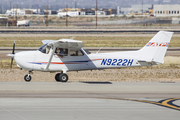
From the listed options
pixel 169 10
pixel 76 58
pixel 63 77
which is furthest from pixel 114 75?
pixel 169 10

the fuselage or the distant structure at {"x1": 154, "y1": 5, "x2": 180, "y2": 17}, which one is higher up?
the distant structure at {"x1": 154, "y1": 5, "x2": 180, "y2": 17}

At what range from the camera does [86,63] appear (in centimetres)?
1648

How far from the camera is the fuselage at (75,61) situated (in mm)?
15922

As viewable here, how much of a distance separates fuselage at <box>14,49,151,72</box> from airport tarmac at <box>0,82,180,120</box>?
1.16 metres

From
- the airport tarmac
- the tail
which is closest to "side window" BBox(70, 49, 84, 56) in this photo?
the airport tarmac

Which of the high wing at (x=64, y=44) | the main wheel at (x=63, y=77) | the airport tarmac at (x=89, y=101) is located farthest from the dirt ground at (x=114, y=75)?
the airport tarmac at (x=89, y=101)

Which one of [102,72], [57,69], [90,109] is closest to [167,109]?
[90,109]

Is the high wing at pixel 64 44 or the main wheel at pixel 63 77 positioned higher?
the high wing at pixel 64 44

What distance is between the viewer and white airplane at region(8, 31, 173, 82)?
52.3 ft

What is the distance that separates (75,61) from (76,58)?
17 cm

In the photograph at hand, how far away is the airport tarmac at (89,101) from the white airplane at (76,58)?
1168mm

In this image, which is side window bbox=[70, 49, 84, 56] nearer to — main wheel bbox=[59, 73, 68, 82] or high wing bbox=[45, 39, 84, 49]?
high wing bbox=[45, 39, 84, 49]

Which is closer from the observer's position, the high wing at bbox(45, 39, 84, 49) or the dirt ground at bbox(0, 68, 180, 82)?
the high wing at bbox(45, 39, 84, 49)

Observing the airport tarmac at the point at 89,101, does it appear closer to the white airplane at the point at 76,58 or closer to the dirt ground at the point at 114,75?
the white airplane at the point at 76,58
